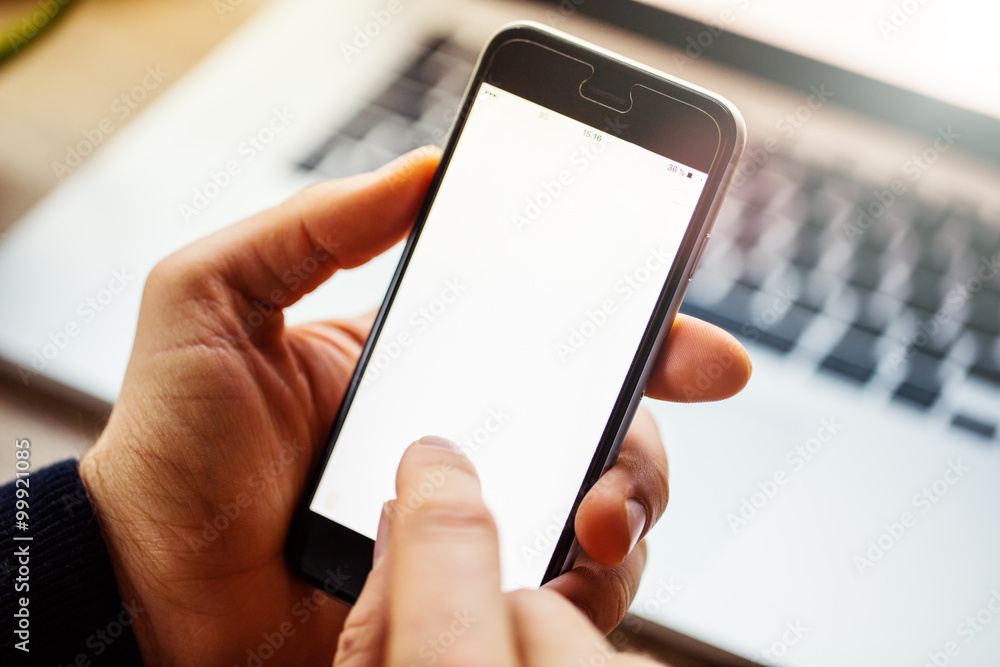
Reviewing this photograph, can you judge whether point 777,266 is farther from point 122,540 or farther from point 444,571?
point 122,540

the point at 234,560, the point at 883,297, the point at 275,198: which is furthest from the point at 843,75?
the point at 234,560

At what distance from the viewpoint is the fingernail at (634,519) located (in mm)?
360

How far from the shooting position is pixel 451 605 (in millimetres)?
204

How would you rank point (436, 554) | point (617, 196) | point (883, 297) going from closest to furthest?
point (436, 554) → point (617, 196) → point (883, 297)

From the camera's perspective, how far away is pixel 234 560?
402mm

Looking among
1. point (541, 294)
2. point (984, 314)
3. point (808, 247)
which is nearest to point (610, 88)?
point (541, 294)

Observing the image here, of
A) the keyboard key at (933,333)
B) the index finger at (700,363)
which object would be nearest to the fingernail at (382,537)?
the index finger at (700,363)

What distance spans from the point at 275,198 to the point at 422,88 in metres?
0.17

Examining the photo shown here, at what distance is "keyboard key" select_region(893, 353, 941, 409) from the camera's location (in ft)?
1.51

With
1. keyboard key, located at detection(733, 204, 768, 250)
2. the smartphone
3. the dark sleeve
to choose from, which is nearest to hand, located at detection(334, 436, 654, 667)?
the smartphone

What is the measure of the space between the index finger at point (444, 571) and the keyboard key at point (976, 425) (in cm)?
42

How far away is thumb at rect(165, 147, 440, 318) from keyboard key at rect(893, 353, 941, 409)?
40 centimetres

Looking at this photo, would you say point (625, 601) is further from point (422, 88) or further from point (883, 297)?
point (422, 88)

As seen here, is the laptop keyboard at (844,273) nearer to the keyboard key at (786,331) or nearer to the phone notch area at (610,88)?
the keyboard key at (786,331)
